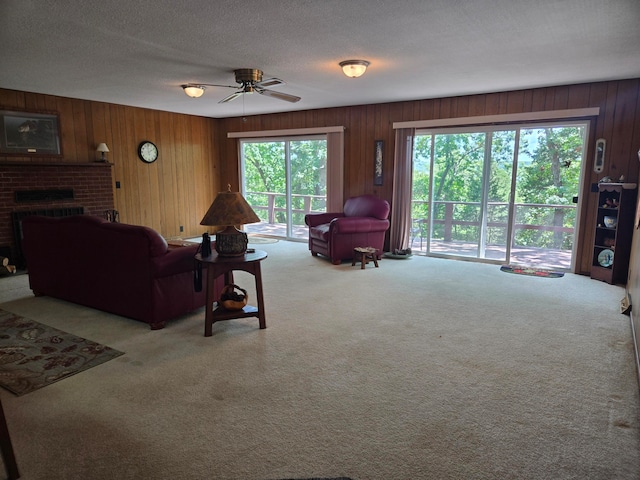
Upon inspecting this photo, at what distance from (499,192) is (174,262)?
4.55m

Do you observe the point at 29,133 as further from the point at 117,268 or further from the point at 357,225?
the point at 357,225

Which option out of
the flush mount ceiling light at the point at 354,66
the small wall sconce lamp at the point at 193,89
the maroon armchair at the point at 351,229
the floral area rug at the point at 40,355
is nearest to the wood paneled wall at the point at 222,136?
the maroon armchair at the point at 351,229

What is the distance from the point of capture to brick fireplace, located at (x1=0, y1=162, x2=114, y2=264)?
17.3 feet

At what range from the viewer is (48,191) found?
18.5ft

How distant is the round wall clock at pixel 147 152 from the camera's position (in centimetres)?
693

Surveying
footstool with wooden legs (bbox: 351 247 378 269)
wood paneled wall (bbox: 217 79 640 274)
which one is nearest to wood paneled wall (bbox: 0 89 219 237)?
wood paneled wall (bbox: 217 79 640 274)

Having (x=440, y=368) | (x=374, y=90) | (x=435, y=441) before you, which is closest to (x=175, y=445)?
(x=435, y=441)

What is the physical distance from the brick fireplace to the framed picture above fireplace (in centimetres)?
25

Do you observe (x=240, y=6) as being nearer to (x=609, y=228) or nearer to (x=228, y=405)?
(x=228, y=405)

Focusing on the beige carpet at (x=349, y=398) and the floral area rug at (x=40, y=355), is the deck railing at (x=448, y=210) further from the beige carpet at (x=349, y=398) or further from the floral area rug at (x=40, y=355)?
the floral area rug at (x=40, y=355)

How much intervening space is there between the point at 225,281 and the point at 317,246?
8.06ft

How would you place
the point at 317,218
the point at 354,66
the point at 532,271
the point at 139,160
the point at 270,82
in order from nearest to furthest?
the point at 354,66 < the point at 270,82 < the point at 532,271 < the point at 317,218 < the point at 139,160

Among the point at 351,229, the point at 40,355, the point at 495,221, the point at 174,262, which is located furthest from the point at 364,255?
the point at 40,355

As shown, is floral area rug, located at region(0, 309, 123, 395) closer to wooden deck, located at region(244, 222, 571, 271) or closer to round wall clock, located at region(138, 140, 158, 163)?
round wall clock, located at region(138, 140, 158, 163)
